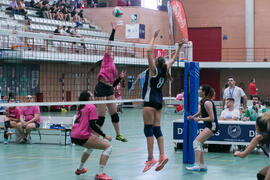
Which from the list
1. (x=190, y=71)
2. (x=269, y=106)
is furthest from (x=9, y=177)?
(x=269, y=106)

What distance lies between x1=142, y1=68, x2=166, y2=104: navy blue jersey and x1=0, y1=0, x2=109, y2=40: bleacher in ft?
56.8

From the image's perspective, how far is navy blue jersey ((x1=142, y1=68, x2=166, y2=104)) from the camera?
7867 millimetres

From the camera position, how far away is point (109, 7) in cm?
3447

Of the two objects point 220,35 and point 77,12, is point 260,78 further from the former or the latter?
point 77,12

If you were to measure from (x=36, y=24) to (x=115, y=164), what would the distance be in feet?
63.6

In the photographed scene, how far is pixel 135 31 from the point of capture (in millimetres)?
32938

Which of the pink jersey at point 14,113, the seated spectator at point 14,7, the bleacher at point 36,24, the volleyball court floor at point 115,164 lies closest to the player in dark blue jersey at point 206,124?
the volleyball court floor at point 115,164

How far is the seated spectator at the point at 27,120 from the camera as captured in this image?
13203mm

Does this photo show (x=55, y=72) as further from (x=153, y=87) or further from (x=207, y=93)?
(x=153, y=87)

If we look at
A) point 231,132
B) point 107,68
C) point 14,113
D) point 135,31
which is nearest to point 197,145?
point 107,68

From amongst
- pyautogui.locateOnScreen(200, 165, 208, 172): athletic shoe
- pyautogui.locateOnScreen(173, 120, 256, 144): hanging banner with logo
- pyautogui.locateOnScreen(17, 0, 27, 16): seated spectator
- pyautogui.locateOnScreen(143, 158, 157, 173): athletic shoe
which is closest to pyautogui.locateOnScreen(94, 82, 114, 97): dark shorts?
pyautogui.locateOnScreen(143, 158, 157, 173): athletic shoe

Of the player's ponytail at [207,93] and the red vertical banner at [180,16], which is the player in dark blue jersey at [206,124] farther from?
the red vertical banner at [180,16]

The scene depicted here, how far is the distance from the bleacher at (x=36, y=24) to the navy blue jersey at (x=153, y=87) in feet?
56.8

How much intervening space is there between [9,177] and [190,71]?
409 cm
